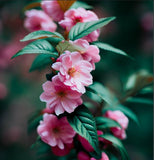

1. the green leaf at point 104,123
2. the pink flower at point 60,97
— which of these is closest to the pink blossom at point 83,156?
the green leaf at point 104,123

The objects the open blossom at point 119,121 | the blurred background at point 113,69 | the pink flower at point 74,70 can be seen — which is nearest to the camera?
the pink flower at point 74,70

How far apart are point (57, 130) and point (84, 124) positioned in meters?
0.14

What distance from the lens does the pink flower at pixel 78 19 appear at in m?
0.74

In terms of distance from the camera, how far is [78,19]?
0.76m

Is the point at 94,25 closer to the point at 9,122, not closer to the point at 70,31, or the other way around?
the point at 70,31

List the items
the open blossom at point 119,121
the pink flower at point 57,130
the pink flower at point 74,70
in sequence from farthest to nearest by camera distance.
Result: the open blossom at point 119,121 < the pink flower at point 57,130 < the pink flower at point 74,70

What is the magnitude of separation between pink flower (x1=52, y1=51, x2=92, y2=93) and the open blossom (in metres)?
0.30

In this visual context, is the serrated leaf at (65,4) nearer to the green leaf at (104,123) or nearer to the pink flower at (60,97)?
the pink flower at (60,97)

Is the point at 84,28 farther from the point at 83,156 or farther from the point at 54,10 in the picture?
the point at 83,156

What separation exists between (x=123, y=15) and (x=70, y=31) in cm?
185

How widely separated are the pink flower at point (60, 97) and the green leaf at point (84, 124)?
3 cm

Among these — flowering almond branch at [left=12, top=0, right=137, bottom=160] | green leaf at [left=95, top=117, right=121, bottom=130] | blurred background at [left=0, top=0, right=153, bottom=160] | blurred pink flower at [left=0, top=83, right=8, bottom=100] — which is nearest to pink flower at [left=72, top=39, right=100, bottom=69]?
flowering almond branch at [left=12, top=0, right=137, bottom=160]

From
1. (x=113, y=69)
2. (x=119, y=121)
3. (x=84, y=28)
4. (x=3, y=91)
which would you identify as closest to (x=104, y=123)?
(x=119, y=121)

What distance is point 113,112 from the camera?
933 mm
